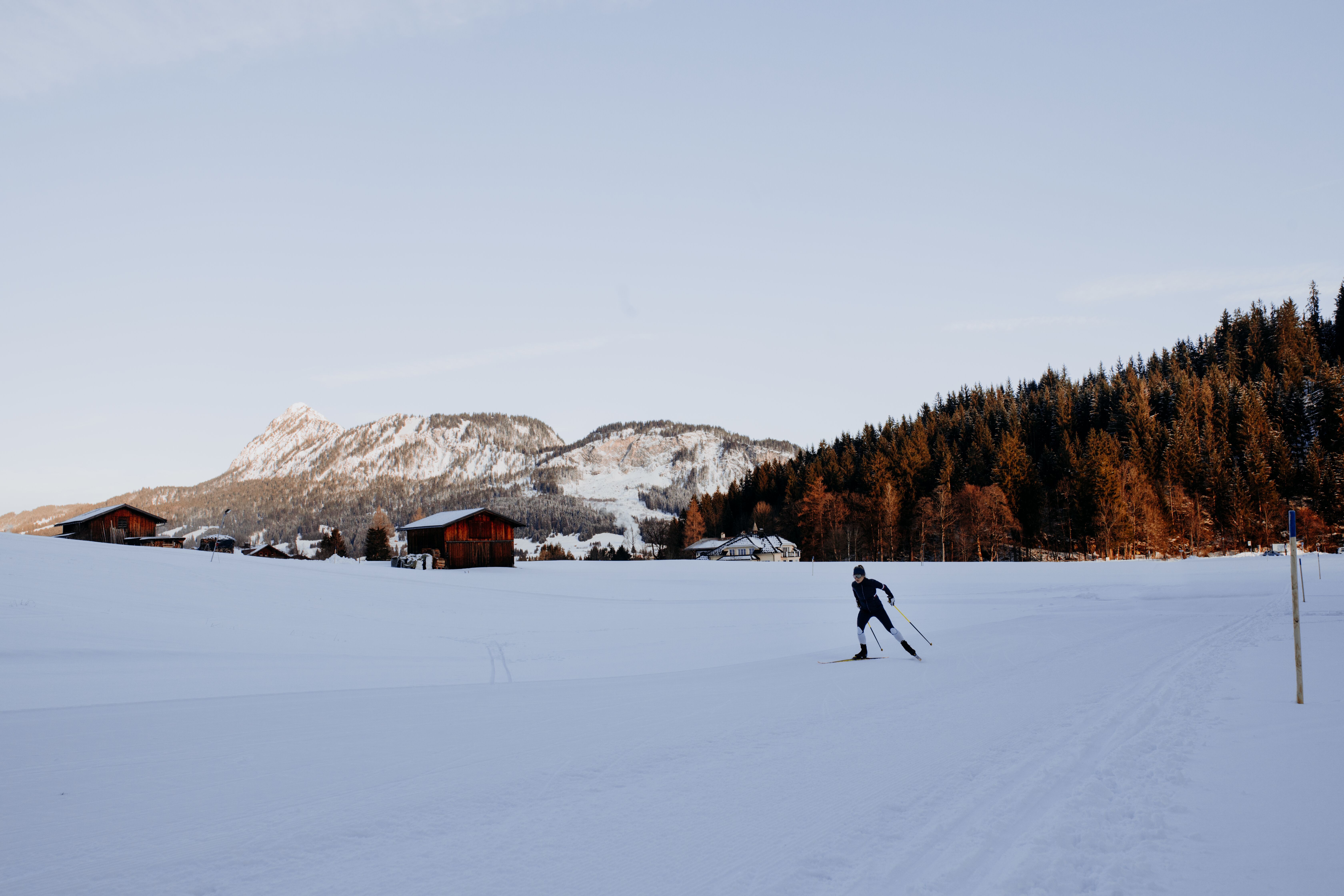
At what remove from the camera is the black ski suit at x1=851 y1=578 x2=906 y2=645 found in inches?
572

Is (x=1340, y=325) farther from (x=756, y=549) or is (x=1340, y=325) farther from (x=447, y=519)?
(x=447, y=519)

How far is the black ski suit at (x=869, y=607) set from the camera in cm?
1454

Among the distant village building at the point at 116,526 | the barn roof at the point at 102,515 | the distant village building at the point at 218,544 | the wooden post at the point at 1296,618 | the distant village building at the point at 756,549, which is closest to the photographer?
the wooden post at the point at 1296,618

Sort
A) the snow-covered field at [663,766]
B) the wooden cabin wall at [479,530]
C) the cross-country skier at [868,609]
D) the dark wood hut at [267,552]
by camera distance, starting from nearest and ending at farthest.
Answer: the snow-covered field at [663,766]
the cross-country skier at [868,609]
the wooden cabin wall at [479,530]
the dark wood hut at [267,552]

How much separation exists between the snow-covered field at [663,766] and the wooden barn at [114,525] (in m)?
49.0

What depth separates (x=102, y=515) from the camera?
191 ft

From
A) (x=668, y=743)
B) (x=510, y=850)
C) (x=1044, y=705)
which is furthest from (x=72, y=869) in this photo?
(x=1044, y=705)

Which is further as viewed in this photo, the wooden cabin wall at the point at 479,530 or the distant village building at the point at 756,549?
the distant village building at the point at 756,549

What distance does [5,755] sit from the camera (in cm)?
712

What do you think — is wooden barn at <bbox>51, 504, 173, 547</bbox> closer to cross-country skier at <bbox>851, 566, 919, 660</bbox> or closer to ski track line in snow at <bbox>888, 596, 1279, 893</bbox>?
cross-country skier at <bbox>851, 566, 919, 660</bbox>

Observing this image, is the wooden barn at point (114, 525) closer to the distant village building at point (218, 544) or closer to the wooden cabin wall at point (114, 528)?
the wooden cabin wall at point (114, 528)

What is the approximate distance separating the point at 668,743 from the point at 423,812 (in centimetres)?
285

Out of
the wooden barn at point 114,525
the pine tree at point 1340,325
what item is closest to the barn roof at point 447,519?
the wooden barn at point 114,525

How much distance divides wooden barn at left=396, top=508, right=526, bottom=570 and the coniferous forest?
43238 millimetres
